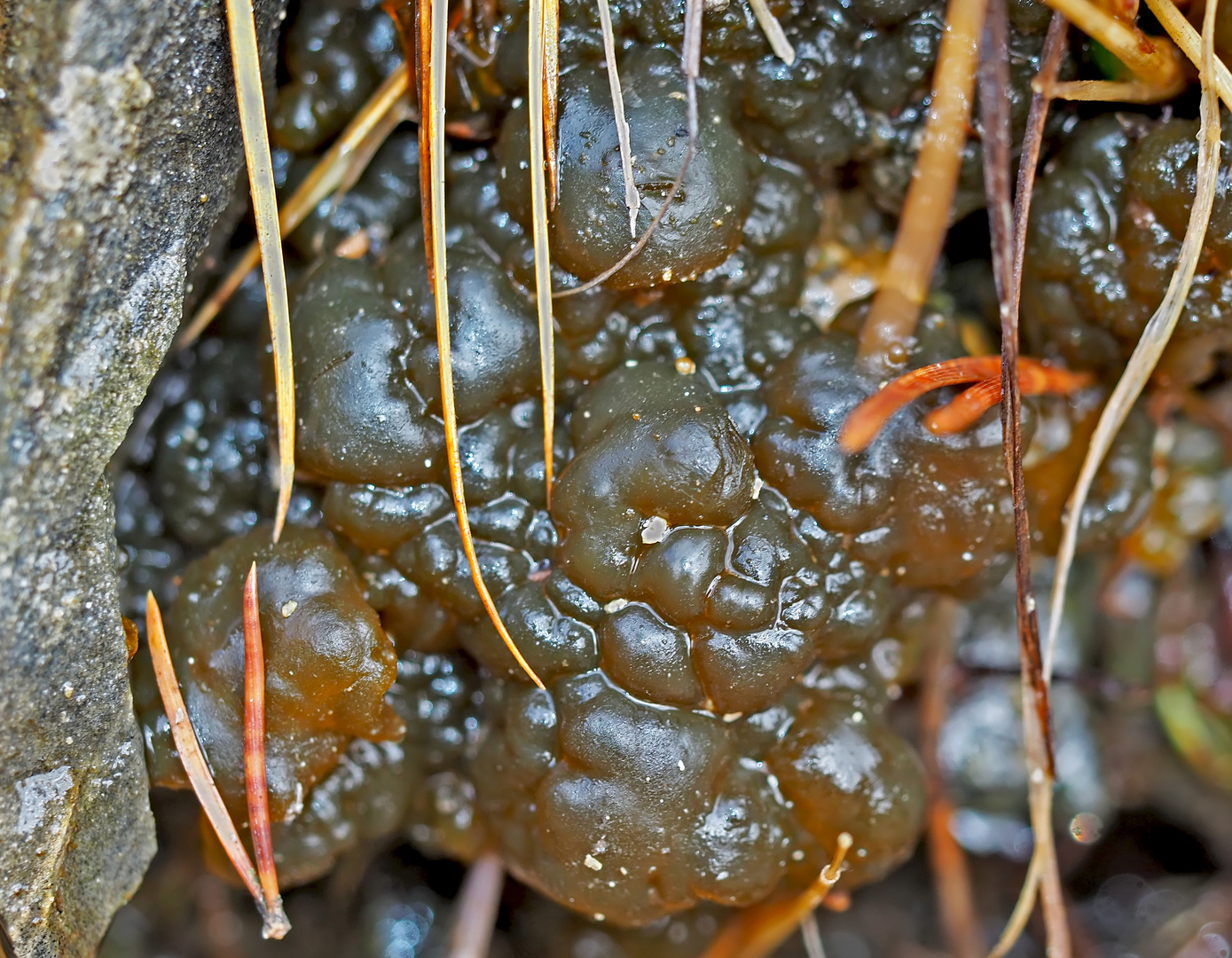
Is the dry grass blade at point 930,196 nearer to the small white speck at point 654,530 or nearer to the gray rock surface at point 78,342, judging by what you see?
the small white speck at point 654,530

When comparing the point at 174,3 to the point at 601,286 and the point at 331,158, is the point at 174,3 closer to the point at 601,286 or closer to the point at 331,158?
the point at 331,158

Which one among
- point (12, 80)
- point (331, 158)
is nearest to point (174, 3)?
point (12, 80)

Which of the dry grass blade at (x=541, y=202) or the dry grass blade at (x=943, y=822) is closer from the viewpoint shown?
the dry grass blade at (x=541, y=202)

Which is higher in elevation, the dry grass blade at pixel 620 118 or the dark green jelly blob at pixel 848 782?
the dry grass blade at pixel 620 118

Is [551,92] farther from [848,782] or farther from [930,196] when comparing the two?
[848,782]

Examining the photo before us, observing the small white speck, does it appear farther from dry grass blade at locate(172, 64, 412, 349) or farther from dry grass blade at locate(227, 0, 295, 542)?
dry grass blade at locate(172, 64, 412, 349)

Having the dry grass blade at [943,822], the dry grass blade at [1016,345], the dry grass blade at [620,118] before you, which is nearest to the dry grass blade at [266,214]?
the dry grass blade at [620,118]

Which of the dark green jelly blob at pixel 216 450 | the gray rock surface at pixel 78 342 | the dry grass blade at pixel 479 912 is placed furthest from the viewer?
the dry grass blade at pixel 479 912
